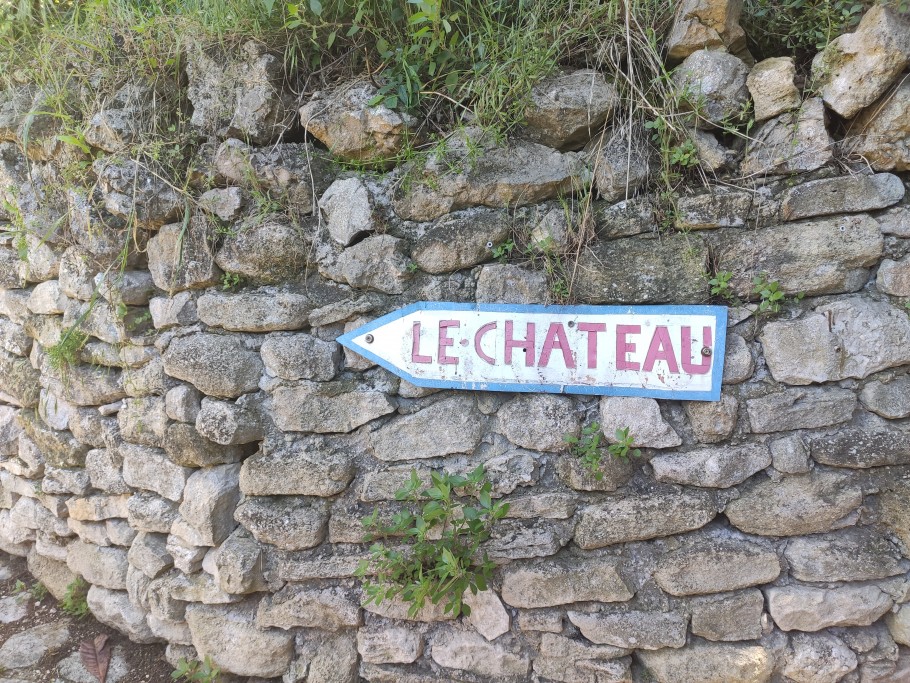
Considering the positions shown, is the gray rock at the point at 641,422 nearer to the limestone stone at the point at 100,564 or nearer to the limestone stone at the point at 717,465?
the limestone stone at the point at 717,465

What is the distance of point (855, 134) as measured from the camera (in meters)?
1.54

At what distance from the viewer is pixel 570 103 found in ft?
5.35

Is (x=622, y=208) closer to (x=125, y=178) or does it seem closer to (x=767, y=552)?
(x=767, y=552)

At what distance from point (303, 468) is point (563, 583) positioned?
34.0 inches

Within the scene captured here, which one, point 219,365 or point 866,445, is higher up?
point 219,365

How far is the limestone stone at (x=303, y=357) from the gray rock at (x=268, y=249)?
0.72 feet

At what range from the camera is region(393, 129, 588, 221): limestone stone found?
1656 mm

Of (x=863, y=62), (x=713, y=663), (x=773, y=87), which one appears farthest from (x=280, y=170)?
(x=713, y=663)

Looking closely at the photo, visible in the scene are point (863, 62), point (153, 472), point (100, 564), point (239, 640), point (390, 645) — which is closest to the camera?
point (863, 62)

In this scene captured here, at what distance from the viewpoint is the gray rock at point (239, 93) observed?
179 centimetres

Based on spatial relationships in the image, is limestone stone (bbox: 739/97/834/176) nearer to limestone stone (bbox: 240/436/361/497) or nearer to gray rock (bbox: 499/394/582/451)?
gray rock (bbox: 499/394/582/451)

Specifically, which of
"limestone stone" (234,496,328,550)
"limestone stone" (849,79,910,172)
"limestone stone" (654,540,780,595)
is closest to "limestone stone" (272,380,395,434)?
"limestone stone" (234,496,328,550)

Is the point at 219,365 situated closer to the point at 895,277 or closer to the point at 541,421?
the point at 541,421

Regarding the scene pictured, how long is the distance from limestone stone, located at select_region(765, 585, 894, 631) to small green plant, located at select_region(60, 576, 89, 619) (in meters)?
2.56
